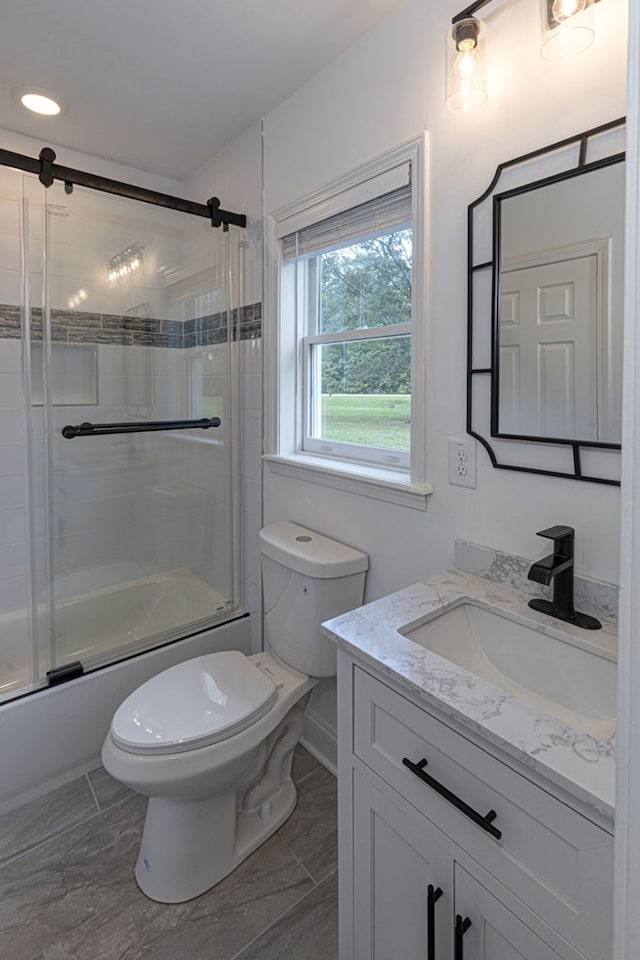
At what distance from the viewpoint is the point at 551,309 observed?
3.53 feet

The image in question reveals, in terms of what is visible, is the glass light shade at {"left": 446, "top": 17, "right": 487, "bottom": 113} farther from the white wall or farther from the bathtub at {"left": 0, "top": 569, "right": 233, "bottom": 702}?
the bathtub at {"left": 0, "top": 569, "right": 233, "bottom": 702}

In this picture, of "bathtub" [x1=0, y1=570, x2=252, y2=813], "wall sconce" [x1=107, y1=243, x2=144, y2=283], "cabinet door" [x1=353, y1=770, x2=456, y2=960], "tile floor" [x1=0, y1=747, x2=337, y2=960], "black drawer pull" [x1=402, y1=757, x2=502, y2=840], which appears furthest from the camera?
"wall sconce" [x1=107, y1=243, x2=144, y2=283]

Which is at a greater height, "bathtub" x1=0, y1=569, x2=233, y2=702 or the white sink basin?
the white sink basin

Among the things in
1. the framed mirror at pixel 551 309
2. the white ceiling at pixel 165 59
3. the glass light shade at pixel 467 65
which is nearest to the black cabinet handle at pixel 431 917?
the framed mirror at pixel 551 309

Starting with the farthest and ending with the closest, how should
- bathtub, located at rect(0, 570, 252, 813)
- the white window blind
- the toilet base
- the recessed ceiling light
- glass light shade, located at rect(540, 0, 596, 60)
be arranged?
the recessed ceiling light, bathtub, located at rect(0, 570, 252, 813), the white window blind, the toilet base, glass light shade, located at rect(540, 0, 596, 60)

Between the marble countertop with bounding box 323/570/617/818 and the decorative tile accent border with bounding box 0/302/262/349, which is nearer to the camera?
the marble countertop with bounding box 323/570/617/818

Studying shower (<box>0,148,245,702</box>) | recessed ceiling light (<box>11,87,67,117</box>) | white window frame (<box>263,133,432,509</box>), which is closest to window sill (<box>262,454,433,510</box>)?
white window frame (<box>263,133,432,509</box>)

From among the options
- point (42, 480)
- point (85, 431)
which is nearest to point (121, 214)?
point (85, 431)

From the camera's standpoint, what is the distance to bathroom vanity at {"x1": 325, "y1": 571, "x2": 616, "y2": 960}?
657 millimetres

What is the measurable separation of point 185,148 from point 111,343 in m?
0.94

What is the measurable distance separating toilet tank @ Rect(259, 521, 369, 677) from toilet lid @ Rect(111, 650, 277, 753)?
14 cm

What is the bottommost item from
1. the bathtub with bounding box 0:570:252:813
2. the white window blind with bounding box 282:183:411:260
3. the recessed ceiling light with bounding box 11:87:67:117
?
the bathtub with bounding box 0:570:252:813

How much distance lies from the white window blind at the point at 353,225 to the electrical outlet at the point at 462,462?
2.30 ft

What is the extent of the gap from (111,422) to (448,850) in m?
1.92
